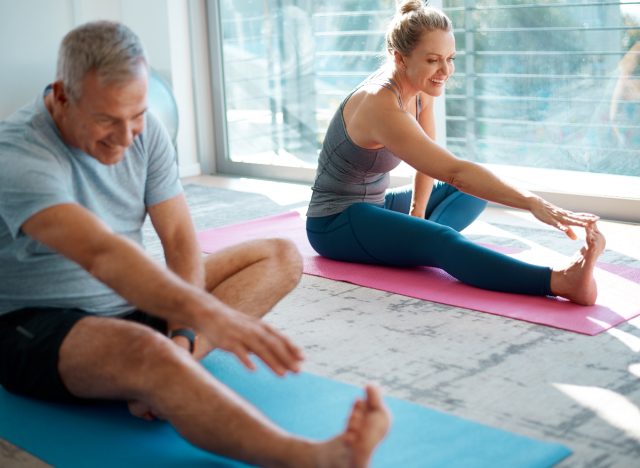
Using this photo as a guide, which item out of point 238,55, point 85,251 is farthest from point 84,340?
point 238,55

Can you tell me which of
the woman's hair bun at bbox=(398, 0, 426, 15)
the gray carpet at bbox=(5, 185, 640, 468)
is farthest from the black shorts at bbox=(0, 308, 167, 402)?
the woman's hair bun at bbox=(398, 0, 426, 15)

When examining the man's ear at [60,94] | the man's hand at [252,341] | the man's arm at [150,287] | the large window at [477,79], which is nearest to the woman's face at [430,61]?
the large window at [477,79]

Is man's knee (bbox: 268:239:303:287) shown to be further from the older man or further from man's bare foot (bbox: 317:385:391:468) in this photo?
man's bare foot (bbox: 317:385:391:468)

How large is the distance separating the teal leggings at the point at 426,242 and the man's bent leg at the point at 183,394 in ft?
4.60

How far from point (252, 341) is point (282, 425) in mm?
530

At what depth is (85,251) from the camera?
1.65 metres

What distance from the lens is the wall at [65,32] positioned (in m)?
5.23

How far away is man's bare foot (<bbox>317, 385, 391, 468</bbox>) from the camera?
142 centimetres

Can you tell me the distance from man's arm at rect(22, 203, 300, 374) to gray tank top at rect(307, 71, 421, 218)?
1546 millimetres

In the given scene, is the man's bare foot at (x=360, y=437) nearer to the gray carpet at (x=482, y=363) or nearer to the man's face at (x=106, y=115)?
the gray carpet at (x=482, y=363)

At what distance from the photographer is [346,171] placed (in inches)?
125

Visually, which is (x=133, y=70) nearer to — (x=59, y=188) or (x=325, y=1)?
(x=59, y=188)

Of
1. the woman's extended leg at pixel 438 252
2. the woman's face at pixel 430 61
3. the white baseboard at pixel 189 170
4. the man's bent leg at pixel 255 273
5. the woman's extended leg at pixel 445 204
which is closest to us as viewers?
the man's bent leg at pixel 255 273

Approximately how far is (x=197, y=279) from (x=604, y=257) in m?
1.80
